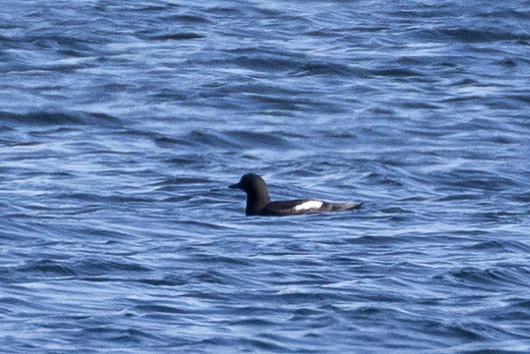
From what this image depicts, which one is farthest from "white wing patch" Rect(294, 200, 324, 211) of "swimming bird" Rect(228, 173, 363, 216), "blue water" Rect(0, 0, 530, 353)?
"blue water" Rect(0, 0, 530, 353)

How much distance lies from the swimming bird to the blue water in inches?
5.0

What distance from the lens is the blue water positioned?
11.2m

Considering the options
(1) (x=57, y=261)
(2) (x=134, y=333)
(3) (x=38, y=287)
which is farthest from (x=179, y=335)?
(1) (x=57, y=261)

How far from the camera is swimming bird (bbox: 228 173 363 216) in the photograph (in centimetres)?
1537

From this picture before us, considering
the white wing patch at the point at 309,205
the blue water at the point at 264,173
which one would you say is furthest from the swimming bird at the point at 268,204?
the blue water at the point at 264,173

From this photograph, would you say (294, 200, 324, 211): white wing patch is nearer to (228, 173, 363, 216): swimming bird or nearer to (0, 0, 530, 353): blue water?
(228, 173, 363, 216): swimming bird

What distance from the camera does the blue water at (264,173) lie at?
A: 36.8 feet

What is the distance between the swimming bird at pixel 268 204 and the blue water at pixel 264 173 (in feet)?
0.42

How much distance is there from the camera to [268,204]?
15.8 metres

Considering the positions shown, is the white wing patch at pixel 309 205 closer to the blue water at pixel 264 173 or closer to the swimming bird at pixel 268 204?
the swimming bird at pixel 268 204

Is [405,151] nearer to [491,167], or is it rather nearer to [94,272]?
[491,167]

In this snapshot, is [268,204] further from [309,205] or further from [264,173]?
[264,173]

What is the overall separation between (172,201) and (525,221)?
8.84ft

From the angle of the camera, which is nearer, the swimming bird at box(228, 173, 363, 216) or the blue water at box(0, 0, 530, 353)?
the blue water at box(0, 0, 530, 353)
